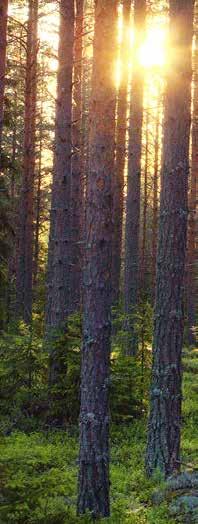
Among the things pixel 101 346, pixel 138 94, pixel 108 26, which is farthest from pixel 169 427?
pixel 138 94

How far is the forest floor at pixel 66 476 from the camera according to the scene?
516 cm

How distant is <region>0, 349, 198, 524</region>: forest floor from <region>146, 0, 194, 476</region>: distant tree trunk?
889 millimetres

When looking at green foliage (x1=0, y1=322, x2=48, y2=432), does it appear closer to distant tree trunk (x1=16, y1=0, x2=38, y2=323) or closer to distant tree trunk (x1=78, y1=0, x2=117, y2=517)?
distant tree trunk (x1=78, y1=0, x2=117, y2=517)

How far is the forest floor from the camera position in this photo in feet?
16.9

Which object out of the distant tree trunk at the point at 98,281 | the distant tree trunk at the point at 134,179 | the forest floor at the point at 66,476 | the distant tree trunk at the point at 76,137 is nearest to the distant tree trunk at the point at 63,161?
the forest floor at the point at 66,476

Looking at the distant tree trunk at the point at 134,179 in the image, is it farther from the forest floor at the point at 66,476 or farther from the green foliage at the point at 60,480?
the green foliage at the point at 60,480

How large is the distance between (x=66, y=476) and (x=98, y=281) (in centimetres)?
301

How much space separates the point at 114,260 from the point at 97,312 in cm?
1651

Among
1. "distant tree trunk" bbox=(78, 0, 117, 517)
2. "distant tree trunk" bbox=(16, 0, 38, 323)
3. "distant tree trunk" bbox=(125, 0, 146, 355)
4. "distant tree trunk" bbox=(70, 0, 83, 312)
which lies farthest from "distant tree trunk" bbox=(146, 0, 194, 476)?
"distant tree trunk" bbox=(16, 0, 38, 323)

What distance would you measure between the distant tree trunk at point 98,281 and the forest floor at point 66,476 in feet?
1.21

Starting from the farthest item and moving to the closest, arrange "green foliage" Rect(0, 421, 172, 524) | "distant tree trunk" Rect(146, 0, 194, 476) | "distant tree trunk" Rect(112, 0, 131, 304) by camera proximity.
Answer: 1. "distant tree trunk" Rect(112, 0, 131, 304)
2. "distant tree trunk" Rect(146, 0, 194, 476)
3. "green foliage" Rect(0, 421, 172, 524)

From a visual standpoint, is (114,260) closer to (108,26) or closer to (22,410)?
(22,410)

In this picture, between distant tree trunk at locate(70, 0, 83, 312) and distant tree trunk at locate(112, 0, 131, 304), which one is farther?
distant tree trunk at locate(112, 0, 131, 304)

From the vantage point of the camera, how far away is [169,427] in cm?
848
